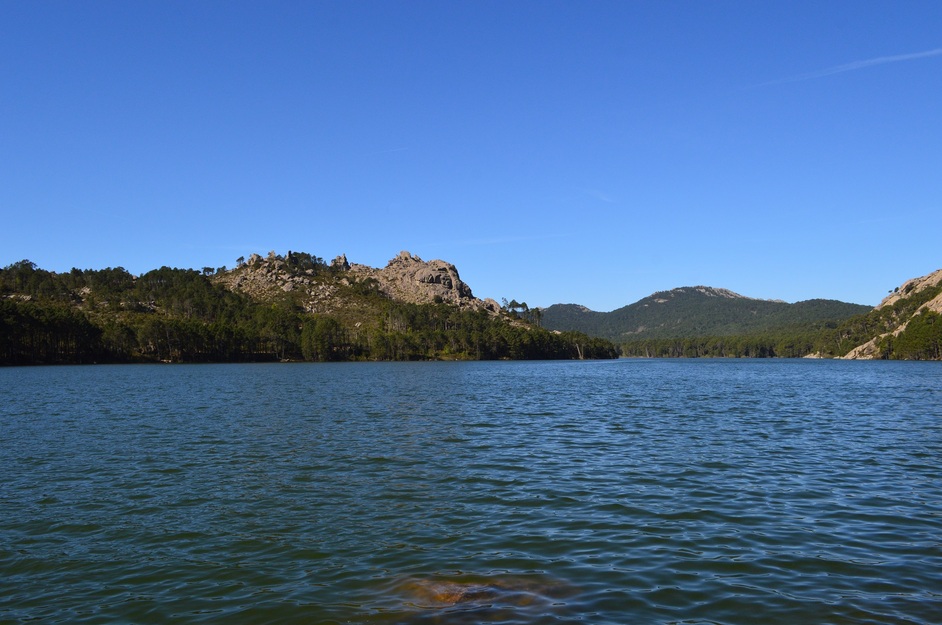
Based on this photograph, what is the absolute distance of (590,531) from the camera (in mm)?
20250

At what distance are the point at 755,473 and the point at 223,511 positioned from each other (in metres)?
22.6

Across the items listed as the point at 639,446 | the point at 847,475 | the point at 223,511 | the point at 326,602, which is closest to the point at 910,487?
the point at 847,475

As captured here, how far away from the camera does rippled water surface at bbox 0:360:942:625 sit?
14.8 m

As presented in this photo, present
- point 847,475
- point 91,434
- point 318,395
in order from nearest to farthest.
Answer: point 847,475, point 91,434, point 318,395

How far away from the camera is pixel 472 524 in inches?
841

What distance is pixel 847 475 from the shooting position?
92.3ft

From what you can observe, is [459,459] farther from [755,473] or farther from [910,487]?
[910,487]

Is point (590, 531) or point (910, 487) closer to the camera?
point (590, 531)

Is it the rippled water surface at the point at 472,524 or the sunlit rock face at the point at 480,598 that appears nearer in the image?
the sunlit rock face at the point at 480,598

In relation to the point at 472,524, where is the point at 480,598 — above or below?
below

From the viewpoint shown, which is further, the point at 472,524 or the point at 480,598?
the point at 472,524

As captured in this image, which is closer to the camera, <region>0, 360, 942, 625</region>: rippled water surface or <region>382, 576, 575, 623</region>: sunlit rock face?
<region>382, 576, 575, 623</region>: sunlit rock face

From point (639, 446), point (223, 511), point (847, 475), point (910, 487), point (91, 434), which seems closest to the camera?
point (223, 511)

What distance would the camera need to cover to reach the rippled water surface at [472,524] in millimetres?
14797
